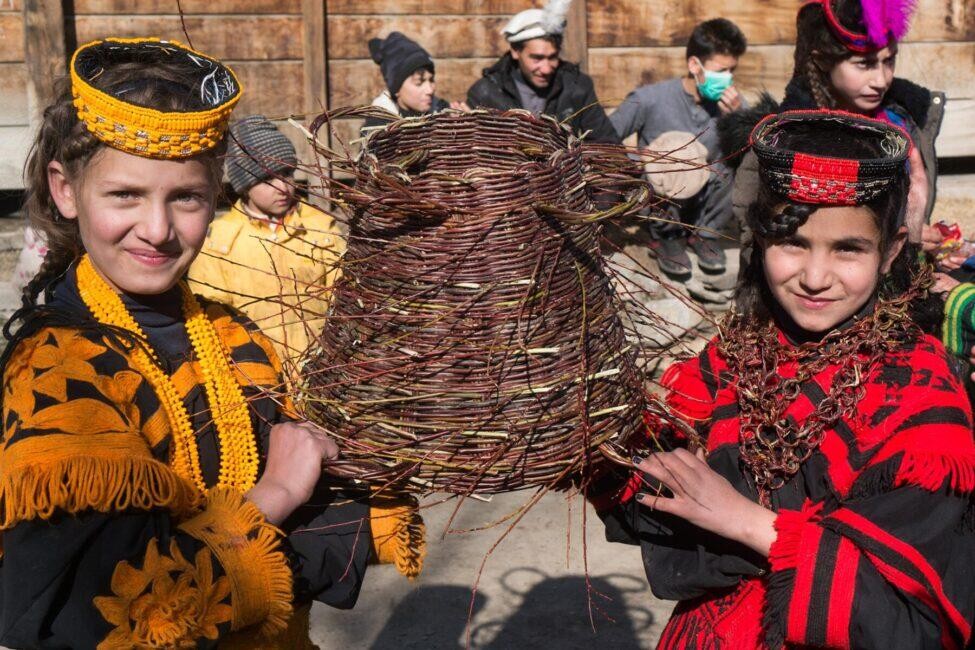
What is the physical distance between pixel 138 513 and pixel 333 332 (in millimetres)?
448

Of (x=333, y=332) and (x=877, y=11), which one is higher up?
(x=877, y=11)

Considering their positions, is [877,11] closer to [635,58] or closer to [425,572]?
[425,572]

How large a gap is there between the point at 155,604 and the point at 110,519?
0.49 ft

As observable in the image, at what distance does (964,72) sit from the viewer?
7.79 metres

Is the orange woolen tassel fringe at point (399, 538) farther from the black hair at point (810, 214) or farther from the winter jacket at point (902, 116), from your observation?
the winter jacket at point (902, 116)

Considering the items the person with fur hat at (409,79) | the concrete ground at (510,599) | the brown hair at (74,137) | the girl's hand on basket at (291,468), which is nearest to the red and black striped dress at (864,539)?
the girl's hand on basket at (291,468)

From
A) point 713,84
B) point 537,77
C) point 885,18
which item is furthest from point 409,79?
point 885,18

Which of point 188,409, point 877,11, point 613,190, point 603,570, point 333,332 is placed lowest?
point 603,570

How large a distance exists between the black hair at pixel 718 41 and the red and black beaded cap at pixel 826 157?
183 inches

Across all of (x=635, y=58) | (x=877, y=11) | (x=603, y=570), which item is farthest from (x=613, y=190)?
(x=635, y=58)

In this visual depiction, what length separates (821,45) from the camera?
3.72 meters

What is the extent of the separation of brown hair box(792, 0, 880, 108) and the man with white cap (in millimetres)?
2125

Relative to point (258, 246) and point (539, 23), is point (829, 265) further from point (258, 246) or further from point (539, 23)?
point (539, 23)

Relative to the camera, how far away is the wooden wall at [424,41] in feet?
21.0
